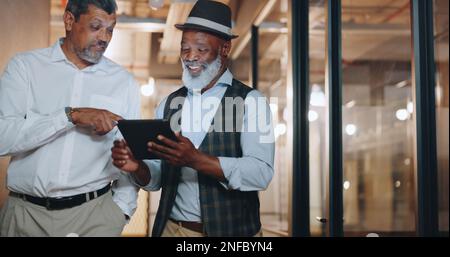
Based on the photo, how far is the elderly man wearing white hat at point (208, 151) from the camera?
2.59m

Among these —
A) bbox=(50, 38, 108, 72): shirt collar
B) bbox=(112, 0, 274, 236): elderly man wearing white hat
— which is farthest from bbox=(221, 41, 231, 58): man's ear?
bbox=(50, 38, 108, 72): shirt collar

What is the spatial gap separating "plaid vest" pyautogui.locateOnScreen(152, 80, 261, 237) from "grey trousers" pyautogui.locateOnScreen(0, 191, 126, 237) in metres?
0.23

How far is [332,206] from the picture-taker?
3285 mm

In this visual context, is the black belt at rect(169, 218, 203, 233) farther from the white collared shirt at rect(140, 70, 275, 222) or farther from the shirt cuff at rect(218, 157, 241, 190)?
the shirt cuff at rect(218, 157, 241, 190)

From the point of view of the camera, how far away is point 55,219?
8.43ft

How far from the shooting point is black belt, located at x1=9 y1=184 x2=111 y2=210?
255 centimetres

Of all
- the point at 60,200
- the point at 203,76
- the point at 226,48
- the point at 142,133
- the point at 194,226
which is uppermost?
the point at 226,48

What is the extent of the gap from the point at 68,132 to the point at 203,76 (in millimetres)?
627

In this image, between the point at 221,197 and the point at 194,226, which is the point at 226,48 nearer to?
the point at 221,197

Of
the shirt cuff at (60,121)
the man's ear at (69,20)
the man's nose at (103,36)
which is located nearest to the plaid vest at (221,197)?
the shirt cuff at (60,121)

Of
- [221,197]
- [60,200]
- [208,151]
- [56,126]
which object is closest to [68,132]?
[56,126]

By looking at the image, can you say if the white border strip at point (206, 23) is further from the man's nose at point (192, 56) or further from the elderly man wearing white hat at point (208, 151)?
the man's nose at point (192, 56)
